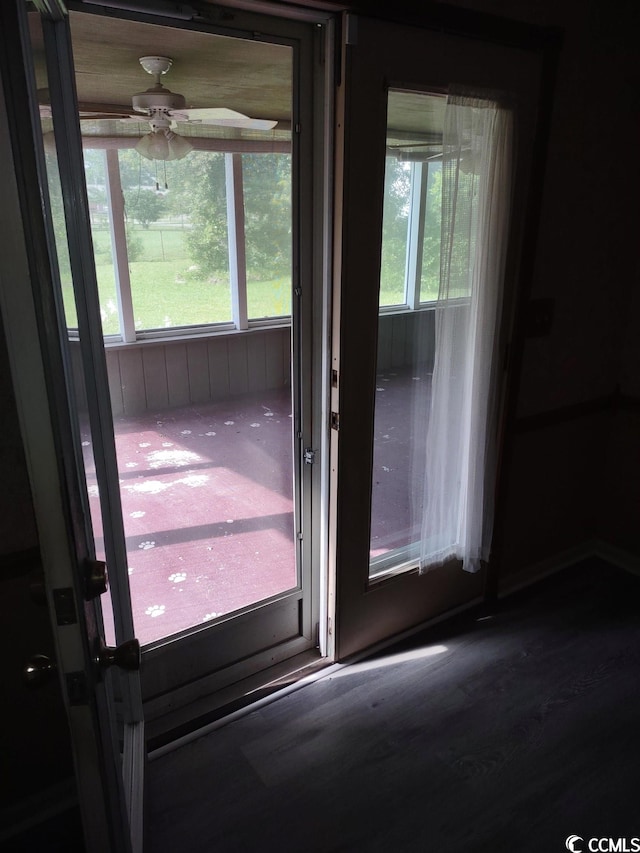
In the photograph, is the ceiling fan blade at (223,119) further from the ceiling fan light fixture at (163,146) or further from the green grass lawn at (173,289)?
the green grass lawn at (173,289)

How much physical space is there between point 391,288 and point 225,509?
141cm

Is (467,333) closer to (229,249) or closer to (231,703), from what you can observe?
(229,249)

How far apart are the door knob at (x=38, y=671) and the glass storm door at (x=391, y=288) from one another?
1.31 m

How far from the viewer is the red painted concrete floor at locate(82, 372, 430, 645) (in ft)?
7.54

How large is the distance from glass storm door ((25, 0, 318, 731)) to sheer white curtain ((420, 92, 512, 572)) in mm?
487

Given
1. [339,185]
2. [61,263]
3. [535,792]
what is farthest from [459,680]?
[61,263]

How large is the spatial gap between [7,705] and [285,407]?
1.30m

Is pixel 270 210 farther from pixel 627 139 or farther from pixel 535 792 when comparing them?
pixel 535 792

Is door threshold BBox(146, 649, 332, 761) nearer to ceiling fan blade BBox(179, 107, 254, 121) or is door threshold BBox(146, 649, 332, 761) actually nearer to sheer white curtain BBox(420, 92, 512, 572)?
sheer white curtain BBox(420, 92, 512, 572)

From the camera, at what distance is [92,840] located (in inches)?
39.9

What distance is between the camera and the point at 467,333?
227cm

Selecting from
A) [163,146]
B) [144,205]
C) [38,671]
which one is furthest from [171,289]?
[38,671]

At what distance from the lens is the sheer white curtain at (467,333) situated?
205 cm

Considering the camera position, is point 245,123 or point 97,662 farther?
point 245,123
